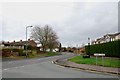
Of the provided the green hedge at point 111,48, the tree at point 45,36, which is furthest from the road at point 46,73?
the tree at point 45,36

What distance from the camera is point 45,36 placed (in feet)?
349

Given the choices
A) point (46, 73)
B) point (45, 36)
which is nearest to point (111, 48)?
point (46, 73)

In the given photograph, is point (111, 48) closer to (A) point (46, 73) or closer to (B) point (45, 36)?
(A) point (46, 73)

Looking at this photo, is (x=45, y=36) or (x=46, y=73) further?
(x=45, y=36)

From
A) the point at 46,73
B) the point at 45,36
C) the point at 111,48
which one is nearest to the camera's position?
the point at 46,73

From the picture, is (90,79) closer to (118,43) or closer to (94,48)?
(118,43)

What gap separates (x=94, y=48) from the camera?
59781 millimetres

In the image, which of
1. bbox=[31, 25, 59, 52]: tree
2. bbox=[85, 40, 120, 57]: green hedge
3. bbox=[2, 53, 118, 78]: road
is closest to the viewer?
bbox=[2, 53, 118, 78]: road

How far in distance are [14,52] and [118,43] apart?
125ft

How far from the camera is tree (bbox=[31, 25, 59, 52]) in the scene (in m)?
106

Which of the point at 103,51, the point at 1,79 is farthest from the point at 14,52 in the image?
the point at 1,79

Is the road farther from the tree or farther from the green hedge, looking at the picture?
the tree

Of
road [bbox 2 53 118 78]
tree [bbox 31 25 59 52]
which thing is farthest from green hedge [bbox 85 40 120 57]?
tree [bbox 31 25 59 52]

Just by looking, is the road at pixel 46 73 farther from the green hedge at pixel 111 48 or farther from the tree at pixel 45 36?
the tree at pixel 45 36
